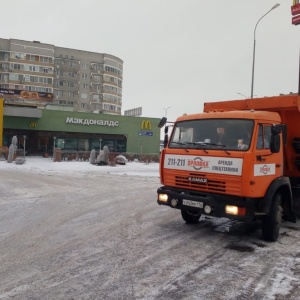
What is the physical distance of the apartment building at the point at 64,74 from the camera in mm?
73250

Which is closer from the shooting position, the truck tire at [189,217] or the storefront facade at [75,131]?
the truck tire at [189,217]

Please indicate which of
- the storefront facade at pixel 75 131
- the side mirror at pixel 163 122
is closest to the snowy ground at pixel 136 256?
the side mirror at pixel 163 122

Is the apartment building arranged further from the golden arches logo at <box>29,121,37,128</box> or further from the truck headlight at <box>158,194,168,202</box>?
the truck headlight at <box>158,194,168,202</box>

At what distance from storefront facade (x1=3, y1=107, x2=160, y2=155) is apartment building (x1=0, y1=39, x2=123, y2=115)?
34244mm

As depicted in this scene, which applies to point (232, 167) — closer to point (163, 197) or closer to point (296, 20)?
point (163, 197)

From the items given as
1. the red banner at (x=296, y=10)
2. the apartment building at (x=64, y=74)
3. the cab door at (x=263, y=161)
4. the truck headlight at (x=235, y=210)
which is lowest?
the truck headlight at (x=235, y=210)

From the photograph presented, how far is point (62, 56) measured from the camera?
81625 mm

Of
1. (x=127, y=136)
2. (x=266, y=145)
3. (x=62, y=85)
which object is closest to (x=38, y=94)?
(x=127, y=136)

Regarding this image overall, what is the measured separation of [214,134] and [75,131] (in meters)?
31.9

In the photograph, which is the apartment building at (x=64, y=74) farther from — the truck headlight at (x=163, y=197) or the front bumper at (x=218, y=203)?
the front bumper at (x=218, y=203)

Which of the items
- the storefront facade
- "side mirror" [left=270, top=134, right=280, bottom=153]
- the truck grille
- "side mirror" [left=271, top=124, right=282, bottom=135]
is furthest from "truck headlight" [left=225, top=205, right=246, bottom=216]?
the storefront facade

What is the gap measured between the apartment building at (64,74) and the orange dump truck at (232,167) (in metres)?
67.2

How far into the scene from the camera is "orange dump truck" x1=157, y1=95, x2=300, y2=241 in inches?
256

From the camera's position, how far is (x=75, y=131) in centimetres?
3756
